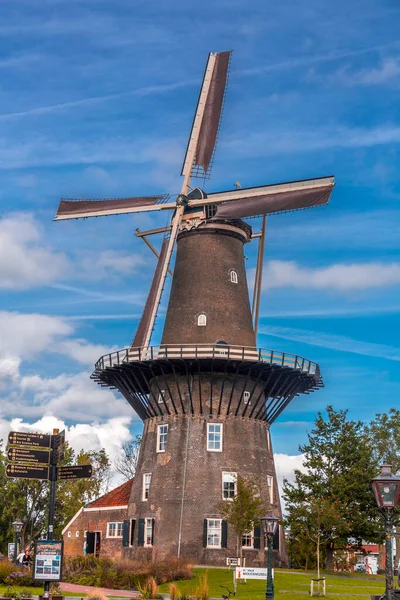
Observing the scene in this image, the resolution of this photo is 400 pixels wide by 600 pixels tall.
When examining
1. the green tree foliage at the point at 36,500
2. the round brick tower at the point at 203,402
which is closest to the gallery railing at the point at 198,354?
the round brick tower at the point at 203,402

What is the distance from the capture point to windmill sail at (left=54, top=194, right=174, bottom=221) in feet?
143

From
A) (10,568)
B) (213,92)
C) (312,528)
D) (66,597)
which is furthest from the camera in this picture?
(213,92)

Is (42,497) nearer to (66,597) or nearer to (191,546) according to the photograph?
(191,546)

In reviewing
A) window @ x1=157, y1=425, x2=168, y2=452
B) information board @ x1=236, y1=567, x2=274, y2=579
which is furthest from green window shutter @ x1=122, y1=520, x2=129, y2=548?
information board @ x1=236, y1=567, x2=274, y2=579

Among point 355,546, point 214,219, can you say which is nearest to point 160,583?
point 355,546

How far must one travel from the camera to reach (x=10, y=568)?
29.1 meters

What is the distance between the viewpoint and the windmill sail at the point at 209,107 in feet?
142

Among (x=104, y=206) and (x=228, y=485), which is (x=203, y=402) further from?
(x=104, y=206)

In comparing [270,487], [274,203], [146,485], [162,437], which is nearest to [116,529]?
[146,485]

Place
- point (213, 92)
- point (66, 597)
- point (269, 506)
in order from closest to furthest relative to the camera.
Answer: point (66, 597)
point (269, 506)
point (213, 92)

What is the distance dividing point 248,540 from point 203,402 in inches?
266

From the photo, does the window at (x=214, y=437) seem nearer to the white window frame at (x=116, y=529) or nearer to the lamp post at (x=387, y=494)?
the white window frame at (x=116, y=529)

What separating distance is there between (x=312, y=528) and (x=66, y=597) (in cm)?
1640

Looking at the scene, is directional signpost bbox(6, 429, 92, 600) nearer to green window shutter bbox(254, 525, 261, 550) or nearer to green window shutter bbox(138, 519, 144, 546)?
green window shutter bbox(138, 519, 144, 546)
